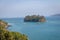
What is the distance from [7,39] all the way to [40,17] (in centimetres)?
1563

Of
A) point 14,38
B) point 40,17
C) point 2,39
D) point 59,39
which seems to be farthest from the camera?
point 40,17

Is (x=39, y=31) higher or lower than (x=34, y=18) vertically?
lower

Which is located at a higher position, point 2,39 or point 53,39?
point 2,39

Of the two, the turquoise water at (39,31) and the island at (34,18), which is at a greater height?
the island at (34,18)

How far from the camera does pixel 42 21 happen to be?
20.1 metres

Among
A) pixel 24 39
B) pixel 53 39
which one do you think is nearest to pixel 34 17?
pixel 53 39

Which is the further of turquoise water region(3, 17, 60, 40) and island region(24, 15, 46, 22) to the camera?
island region(24, 15, 46, 22)

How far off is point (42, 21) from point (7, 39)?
1624cm

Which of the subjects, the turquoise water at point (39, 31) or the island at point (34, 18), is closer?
the turquoise water at point (39, 31)

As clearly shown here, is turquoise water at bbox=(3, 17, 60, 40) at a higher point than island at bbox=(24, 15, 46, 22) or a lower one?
lower

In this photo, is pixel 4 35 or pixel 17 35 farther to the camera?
pixel 17 35

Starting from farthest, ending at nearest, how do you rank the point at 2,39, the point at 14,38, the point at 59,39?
the point at 59,39 < the point at 14,38 < the point at 2,39

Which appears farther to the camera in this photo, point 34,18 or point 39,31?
point 34,18

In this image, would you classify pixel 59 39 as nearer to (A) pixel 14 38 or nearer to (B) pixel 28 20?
(A) pixel 14 38
